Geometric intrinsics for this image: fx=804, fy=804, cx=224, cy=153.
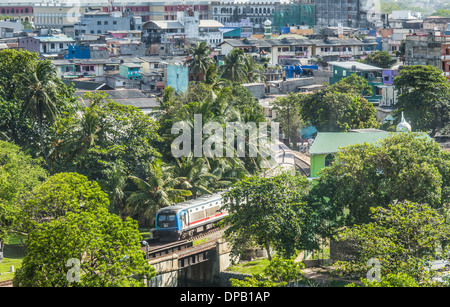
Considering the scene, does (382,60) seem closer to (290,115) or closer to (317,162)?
(290,115)

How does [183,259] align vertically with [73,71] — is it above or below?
below

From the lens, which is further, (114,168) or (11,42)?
(11,42)

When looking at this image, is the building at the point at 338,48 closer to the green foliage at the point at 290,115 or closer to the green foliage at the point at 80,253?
the green foliage at the point at 290,115

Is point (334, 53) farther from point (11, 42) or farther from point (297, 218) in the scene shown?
point (297, 218)

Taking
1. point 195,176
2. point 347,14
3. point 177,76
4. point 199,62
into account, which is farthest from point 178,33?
point 195,176

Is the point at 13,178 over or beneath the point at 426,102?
beneath

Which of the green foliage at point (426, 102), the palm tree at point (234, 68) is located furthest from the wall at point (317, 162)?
the palm tree at point (234, 68)

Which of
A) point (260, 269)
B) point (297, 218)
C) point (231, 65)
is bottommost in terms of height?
point (260, 269)
